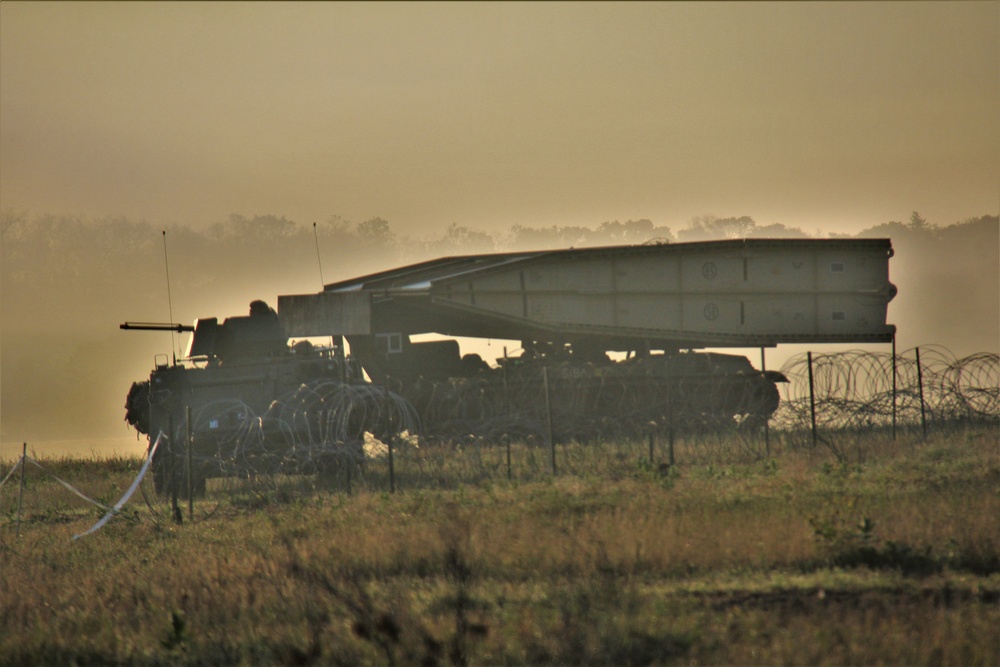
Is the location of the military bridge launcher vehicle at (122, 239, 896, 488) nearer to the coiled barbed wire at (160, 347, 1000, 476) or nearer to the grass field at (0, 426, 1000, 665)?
the coiled barbed wire at (160, 347, 1000, 476)

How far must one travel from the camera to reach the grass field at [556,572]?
7777mm

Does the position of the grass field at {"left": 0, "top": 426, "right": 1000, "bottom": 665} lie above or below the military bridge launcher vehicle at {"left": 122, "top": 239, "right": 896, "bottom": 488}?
below

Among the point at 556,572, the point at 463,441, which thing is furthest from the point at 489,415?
the point at 556,572

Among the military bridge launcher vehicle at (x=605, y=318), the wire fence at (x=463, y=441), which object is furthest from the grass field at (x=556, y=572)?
the military bridge launcher vehicle at (x=605, y=318)

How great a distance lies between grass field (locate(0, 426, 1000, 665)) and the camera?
778cm

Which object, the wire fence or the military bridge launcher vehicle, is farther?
the military bridge launcher vehicle

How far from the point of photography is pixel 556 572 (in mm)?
10062

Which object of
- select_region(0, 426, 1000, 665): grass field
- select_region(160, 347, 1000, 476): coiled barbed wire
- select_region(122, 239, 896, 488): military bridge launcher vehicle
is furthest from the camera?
select_region(122, 239, 896, 488): military bridge launcher vehicle

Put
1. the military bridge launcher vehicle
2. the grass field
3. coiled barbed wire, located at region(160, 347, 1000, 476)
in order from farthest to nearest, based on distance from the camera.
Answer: the military bridge launcher vehicle, coiled barbed wire, located at region(160, 347, 1000, 476), the grass field

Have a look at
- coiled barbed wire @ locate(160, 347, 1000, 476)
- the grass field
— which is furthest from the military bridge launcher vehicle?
the grass field

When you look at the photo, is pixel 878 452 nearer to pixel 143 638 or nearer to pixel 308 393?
pixel 308 393

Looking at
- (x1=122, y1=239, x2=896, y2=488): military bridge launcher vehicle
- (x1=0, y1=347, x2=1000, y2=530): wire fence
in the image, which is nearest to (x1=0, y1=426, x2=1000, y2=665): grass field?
(x1=0, y1=347, x2=1000, y2=530): wire fence

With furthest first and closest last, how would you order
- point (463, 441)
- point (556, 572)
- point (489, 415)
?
1. point (489, 415)
2. point (463, 441)
3. point (556, 572)

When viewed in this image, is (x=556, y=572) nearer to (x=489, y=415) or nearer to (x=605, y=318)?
(x=489, y=415)
